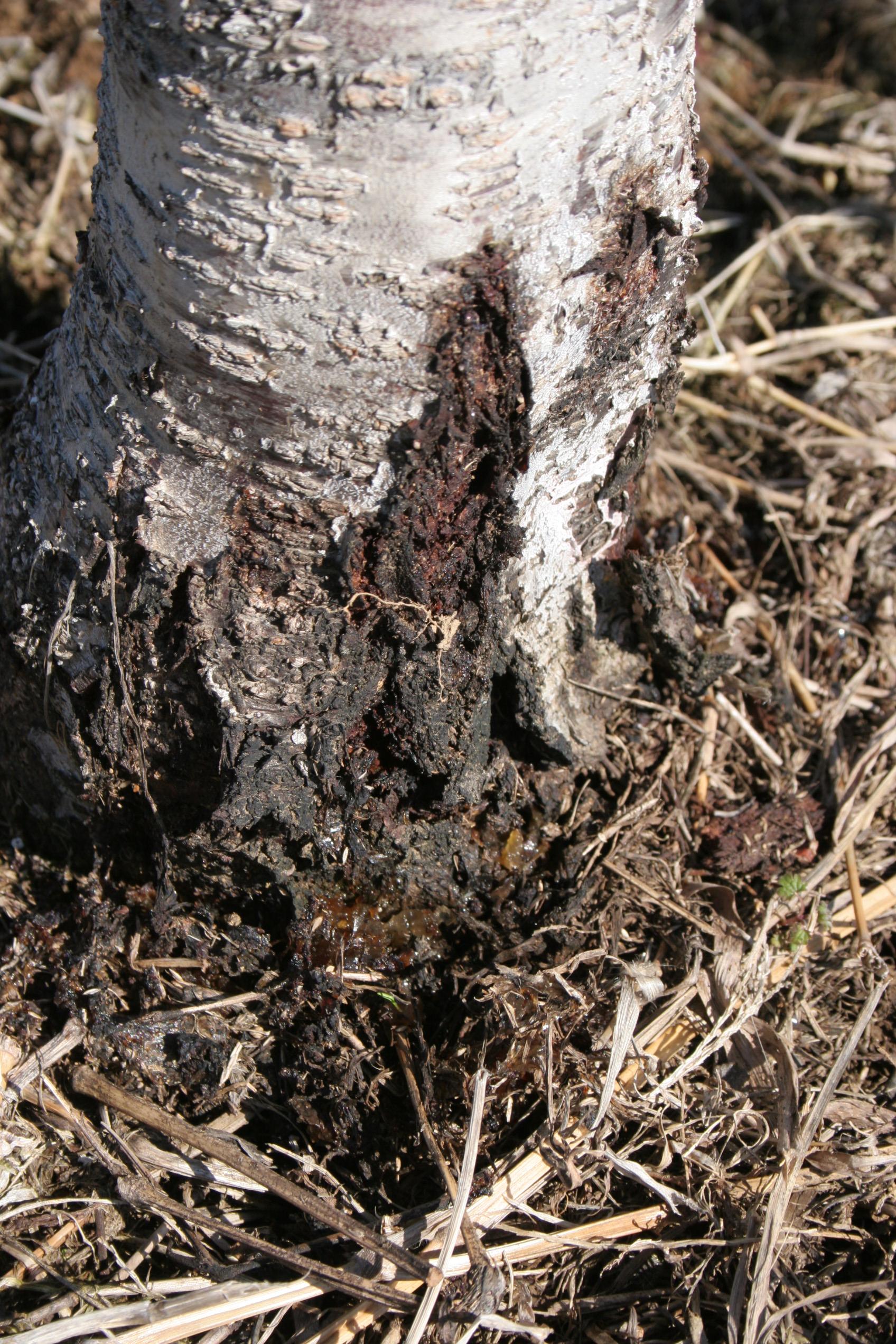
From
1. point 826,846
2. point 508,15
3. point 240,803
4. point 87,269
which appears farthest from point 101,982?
point 508,15

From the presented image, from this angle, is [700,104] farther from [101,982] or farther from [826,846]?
[101,982]

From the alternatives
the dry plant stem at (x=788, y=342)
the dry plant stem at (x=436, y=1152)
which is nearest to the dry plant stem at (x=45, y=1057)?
the dry plant stem at (x=436, y=1152)

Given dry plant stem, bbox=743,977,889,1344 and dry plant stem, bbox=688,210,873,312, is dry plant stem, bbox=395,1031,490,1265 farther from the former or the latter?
dry plant stem, bbox=688,210,873,312

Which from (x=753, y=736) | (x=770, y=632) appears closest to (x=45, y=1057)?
(x=753, y=736)

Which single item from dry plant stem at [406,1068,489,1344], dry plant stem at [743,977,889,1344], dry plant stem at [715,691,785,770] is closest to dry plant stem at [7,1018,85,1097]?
dry plant stem at [406,1068,489,1344]

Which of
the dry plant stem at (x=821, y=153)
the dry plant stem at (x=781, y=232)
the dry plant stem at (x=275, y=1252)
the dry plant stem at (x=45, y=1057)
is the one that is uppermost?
the dry plant stem at (x=821, y=153)

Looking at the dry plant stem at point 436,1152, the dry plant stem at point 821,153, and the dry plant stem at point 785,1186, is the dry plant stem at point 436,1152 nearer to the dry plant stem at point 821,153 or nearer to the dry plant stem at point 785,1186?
the dry plant stem at point 785,1186
